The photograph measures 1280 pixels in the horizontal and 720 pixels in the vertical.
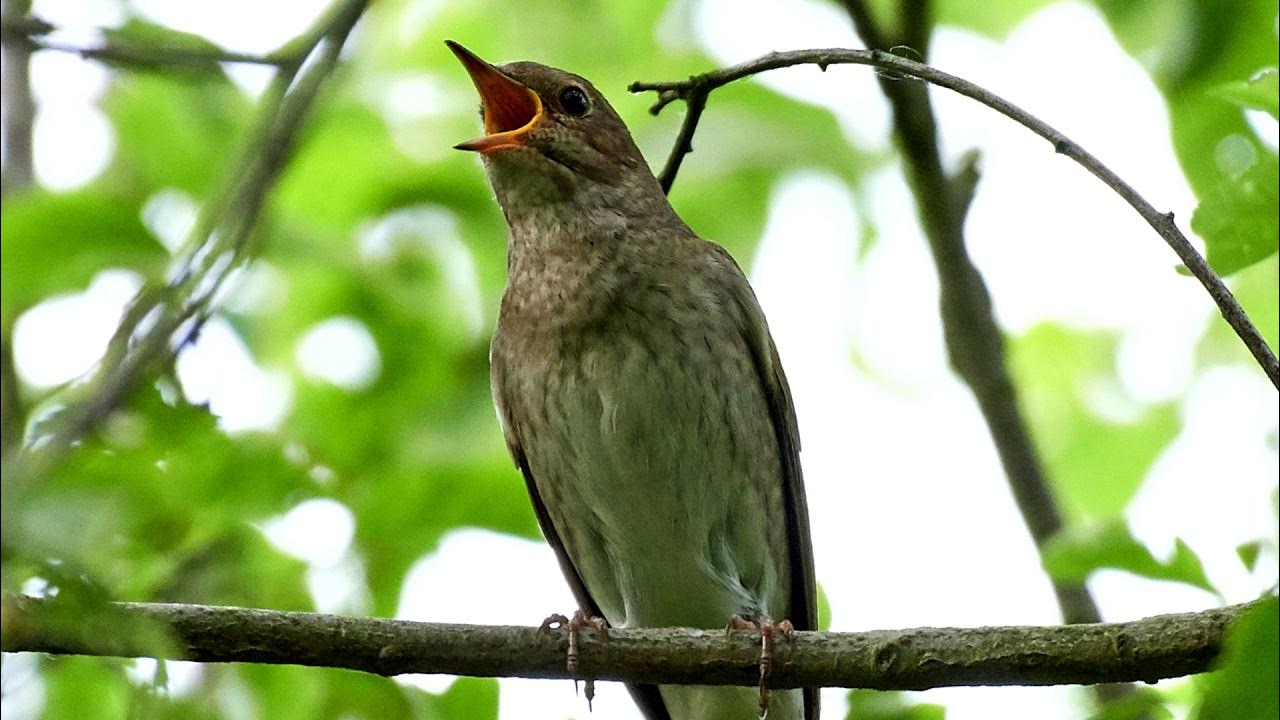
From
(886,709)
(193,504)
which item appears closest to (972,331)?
(886,709)

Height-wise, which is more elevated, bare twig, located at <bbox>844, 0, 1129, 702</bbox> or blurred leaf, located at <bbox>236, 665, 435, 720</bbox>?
bare twig, located at <bbox>844, 0, 1129, 702</bbox>

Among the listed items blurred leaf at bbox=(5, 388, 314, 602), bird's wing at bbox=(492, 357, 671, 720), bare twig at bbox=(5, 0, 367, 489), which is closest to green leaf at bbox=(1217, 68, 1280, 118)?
bare twig at bbox=(5, 0, 367, 489)

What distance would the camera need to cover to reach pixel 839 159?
7125 millimetres

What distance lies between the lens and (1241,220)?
380 cm

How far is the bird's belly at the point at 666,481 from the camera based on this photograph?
5.91 metres

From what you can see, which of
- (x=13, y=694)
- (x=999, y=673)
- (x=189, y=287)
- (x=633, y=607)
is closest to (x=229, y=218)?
(x=189, y=287)

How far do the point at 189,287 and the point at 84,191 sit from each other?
239 cm

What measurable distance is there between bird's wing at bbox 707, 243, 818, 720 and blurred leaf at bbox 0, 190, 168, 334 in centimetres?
226

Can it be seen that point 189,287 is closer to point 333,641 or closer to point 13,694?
point 13,694

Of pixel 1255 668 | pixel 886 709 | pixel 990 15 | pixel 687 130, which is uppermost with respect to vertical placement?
pixel 990 15

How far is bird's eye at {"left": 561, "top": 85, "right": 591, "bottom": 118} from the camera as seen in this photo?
22.0ft

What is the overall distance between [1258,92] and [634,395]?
2.51m

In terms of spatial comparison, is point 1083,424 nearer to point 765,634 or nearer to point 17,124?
point 765,634

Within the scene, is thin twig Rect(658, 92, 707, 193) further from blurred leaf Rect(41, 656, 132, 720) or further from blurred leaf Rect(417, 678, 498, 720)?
blurred leaf Rect(41, 656, 132, 720)
